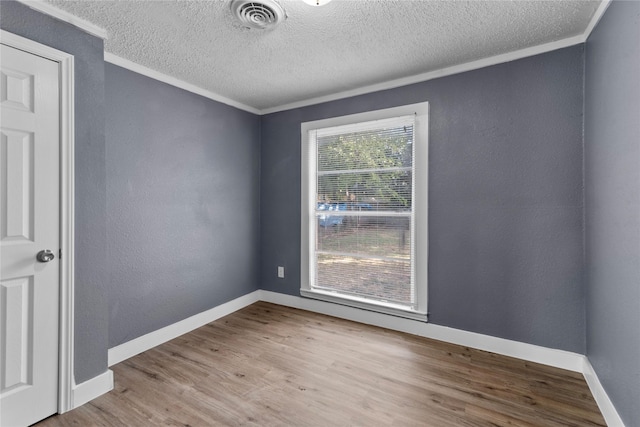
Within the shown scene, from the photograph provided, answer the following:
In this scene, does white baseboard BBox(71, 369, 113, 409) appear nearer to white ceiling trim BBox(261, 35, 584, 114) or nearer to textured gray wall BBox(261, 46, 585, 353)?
textured gray wall BBox(261, 46, 585, 353)

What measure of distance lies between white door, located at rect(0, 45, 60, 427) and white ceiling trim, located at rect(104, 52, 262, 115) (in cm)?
67

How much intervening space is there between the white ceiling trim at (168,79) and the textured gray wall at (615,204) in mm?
3230

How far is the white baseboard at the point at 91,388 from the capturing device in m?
1.88

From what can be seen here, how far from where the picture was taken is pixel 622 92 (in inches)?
60.5

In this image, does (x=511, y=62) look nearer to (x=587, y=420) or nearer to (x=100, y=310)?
(x=587, y=420)

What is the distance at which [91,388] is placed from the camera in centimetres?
194

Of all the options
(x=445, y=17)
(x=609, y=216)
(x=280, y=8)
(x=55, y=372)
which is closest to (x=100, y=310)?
(x=55, y=372)

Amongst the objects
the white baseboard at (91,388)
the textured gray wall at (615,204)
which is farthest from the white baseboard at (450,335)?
the white baseboard at (91,388)

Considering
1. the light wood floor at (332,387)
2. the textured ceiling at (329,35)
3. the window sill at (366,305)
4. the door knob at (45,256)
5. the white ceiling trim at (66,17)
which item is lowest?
the light wood floor at (332,387)

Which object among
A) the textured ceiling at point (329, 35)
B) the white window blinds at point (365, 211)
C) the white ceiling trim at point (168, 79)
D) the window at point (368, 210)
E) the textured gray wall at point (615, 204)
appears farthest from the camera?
the white window blinds at point (365, 211)

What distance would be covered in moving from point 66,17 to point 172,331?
102 inches

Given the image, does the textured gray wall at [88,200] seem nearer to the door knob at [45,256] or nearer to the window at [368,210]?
the door knob at [45,256]

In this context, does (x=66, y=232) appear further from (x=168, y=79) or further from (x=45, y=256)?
(x=168, y=79)

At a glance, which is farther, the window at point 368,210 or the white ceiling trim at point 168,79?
the window at point 368,210
